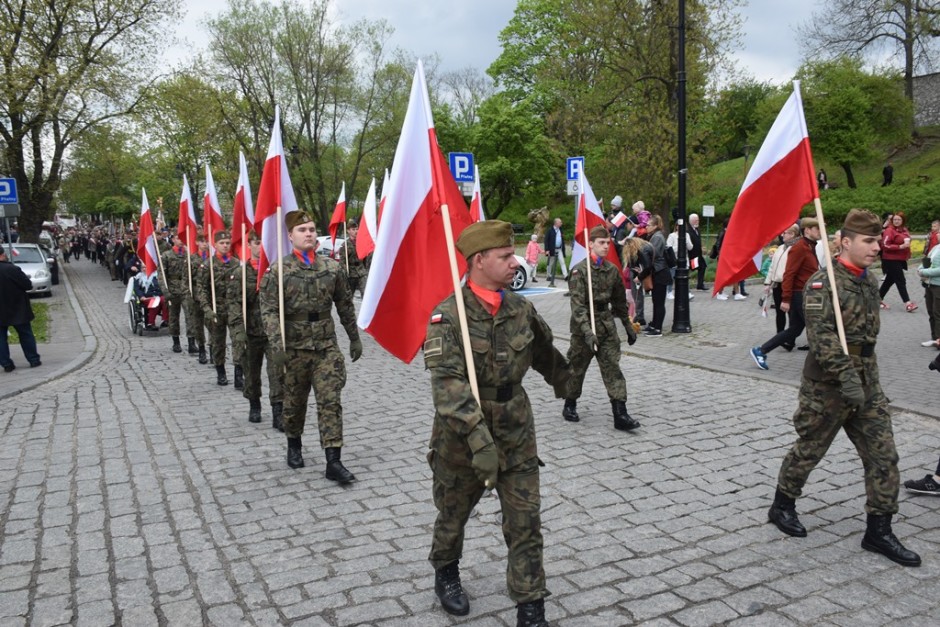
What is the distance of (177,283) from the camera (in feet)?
43.1

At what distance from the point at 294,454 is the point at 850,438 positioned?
14.1 ft

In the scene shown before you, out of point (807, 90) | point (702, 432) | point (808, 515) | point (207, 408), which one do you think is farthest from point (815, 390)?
point (807, 90)

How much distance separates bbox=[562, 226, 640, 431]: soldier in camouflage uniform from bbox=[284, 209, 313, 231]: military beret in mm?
2573

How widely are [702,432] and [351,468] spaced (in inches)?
131

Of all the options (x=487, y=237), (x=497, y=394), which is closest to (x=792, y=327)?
(x=497, y=394)

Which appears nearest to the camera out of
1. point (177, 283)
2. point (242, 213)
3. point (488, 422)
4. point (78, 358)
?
point (488, 422)

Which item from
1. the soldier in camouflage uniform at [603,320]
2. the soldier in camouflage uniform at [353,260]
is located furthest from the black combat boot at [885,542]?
the soldier in camouflage uniform at [353,260]

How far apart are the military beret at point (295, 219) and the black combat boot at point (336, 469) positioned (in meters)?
1.96

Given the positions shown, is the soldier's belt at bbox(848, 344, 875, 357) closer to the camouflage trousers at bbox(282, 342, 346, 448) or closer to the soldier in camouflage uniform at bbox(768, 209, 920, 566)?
the soldier in camouflage uniform at bbox(768, 209, 920, 566)

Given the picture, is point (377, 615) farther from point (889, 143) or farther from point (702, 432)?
point (889, 143)

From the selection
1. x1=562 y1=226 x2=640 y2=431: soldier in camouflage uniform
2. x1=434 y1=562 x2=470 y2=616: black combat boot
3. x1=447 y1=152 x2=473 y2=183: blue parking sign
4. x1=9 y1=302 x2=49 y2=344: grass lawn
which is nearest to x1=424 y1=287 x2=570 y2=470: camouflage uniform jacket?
x1=434 y1=562 x2=470 y2=616: black combat boot

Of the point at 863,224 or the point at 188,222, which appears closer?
the point at 863,224

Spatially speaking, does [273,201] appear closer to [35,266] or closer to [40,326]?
[40,326]

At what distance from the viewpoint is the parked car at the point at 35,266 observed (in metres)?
25.1
